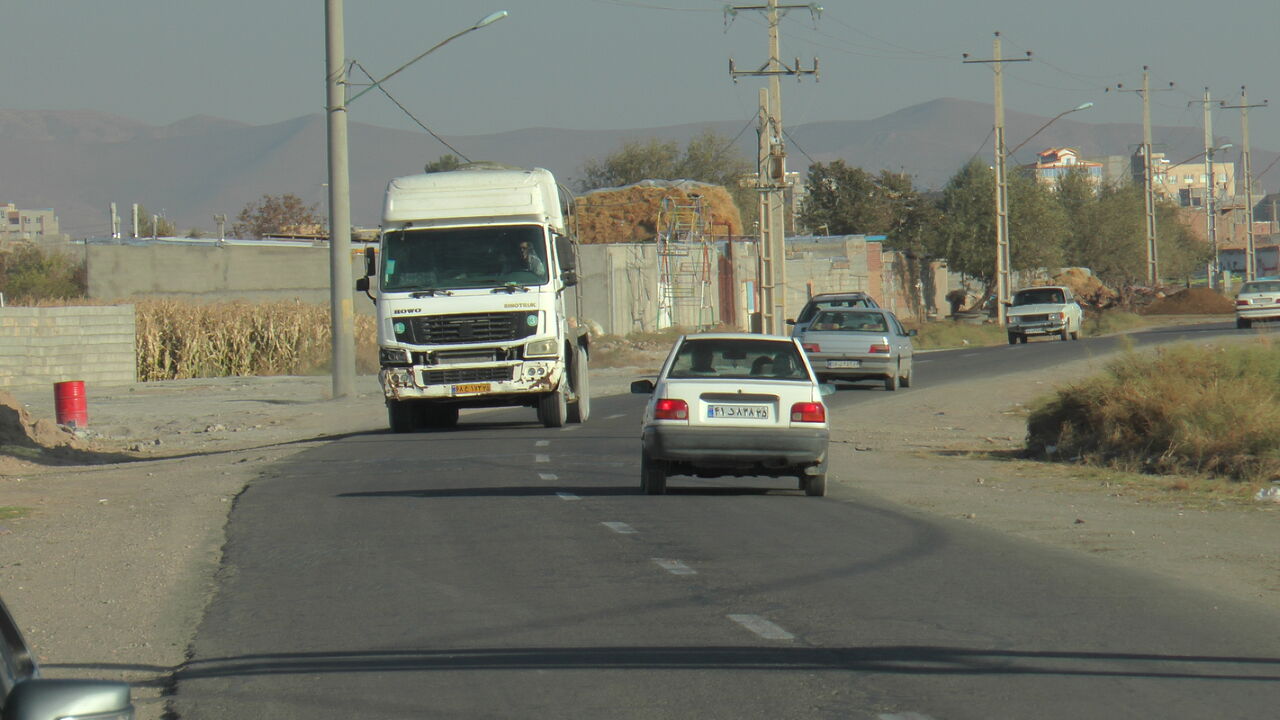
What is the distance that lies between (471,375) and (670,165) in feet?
351

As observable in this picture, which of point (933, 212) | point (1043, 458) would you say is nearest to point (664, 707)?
point (1043, 458)

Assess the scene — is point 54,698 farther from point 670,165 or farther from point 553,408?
point 670,165

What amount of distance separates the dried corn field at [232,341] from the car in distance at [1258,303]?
2890 cm

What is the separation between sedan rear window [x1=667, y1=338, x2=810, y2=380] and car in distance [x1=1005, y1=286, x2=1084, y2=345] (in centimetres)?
4101

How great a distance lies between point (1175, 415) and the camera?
17.9 meters

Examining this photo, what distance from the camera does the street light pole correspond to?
3078cm

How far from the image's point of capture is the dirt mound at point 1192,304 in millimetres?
78750

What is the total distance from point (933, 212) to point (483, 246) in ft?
231

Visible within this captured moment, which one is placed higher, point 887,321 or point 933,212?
point 933,212

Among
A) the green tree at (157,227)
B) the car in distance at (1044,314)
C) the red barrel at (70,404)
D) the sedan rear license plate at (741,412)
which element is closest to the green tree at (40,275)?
the green tree at (157,227)

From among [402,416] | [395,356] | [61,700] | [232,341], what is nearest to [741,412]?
[395,356]

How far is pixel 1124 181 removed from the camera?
10631cm

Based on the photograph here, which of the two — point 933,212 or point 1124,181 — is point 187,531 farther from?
point 1124,181

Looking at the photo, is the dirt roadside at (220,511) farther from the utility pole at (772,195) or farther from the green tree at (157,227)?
the green tree at (157,227)
